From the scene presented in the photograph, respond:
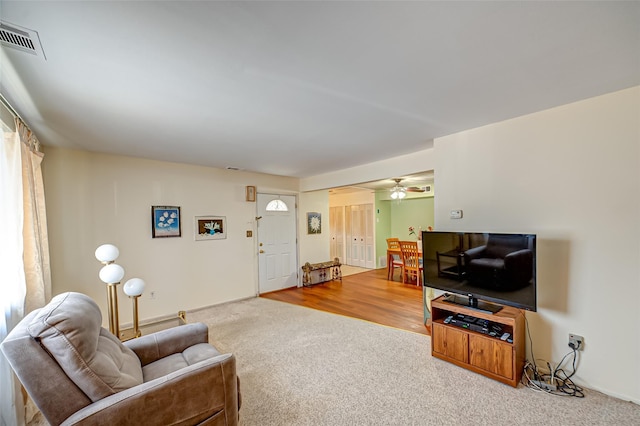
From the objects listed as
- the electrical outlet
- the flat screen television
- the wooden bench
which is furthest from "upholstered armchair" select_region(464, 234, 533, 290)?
the wooden bench

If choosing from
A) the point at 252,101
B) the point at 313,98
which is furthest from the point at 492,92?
the point at 252,101

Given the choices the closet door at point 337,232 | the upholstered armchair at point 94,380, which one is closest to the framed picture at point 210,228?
the upholstered armchair at point 94,380

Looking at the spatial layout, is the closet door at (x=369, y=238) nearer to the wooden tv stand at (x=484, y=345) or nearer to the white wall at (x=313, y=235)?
the white wall at (x=313, y=235)

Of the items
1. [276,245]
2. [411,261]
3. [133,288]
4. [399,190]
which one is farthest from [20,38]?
[411,261]

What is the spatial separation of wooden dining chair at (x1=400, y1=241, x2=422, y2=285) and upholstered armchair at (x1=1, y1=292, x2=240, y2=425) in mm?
4845

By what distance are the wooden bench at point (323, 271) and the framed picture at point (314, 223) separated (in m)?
0.77

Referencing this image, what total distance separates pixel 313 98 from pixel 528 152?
210 cm

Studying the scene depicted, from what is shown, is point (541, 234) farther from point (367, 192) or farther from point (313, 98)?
point (367, 192)

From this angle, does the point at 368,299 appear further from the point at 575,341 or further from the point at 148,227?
the point at 148,227

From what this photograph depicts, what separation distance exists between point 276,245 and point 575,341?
14.9 ft

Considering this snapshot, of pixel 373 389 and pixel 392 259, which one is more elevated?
pixel 392 259

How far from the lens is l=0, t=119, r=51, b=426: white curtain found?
173 centimetres

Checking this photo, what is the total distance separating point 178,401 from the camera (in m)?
1.37

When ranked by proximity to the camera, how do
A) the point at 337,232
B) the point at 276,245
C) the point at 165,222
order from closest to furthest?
the point at 165,222 → the point at 276,245 → the point at 337,232
